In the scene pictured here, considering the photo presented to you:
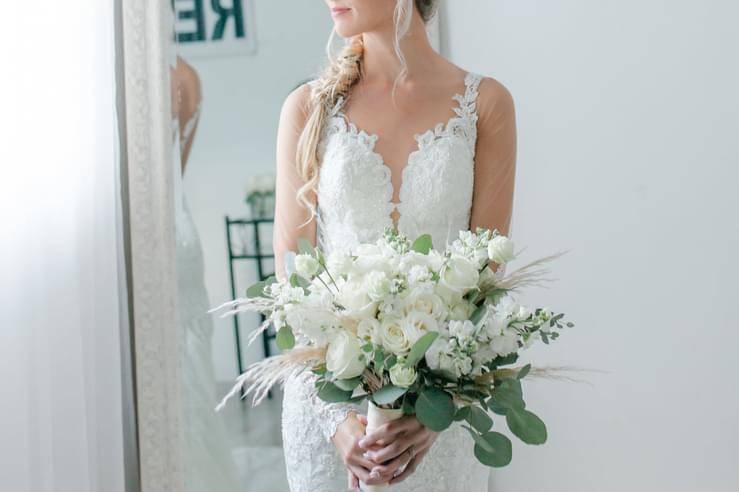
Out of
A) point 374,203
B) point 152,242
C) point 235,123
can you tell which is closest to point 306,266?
point 374,203

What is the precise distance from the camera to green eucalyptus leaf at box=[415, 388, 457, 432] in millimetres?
1397

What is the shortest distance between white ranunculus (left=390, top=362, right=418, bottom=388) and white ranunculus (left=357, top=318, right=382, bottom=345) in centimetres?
5

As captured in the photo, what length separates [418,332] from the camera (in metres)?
1.39

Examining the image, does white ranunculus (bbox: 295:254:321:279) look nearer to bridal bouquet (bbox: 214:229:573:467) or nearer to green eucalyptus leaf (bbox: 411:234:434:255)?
bridal bouquet (bbox: 214:229:573:467)

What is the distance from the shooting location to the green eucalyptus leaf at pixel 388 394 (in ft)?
4.64

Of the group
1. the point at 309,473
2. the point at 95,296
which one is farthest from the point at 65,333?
the point at 309,473

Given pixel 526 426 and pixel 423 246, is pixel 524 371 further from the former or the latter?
pixel 423 246

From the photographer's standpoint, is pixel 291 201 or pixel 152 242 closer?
pixel 291 201

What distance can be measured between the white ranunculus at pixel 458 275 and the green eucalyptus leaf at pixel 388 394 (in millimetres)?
171

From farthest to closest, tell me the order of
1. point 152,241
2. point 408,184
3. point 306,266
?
point 152,241 → point 408,184 → point 306,266

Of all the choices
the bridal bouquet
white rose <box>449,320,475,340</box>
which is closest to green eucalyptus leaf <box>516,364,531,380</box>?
the bridal bouquet

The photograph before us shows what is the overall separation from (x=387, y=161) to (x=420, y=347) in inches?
28.8

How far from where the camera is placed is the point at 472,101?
2.03m

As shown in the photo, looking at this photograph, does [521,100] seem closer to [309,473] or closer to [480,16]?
[480,16]
